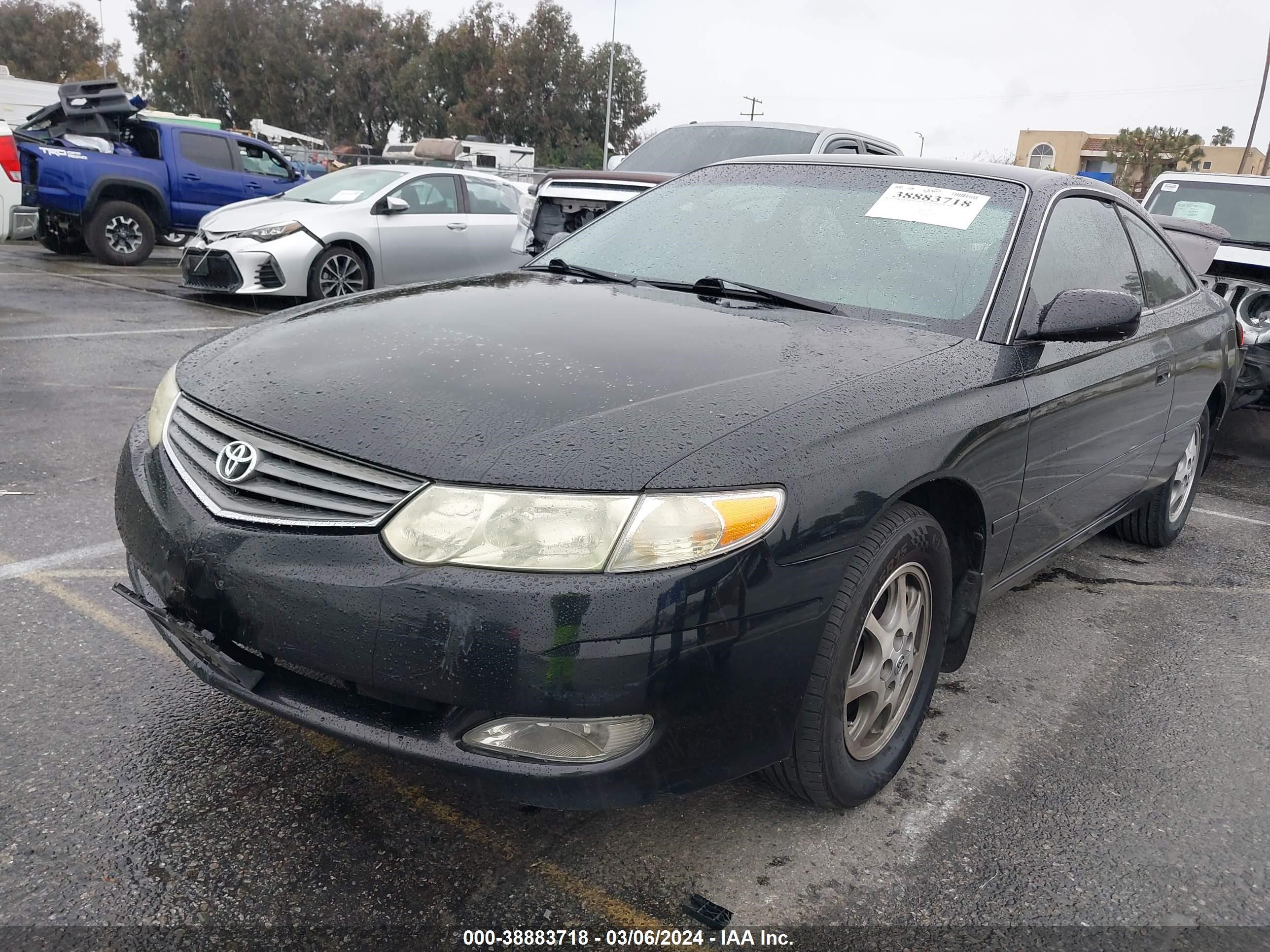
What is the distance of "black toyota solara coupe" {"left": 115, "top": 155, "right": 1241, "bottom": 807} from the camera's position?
190 centimetres

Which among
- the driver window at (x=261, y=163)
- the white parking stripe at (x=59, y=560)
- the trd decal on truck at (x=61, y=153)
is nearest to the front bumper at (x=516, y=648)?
the white parking stripe at (x=59, y=560)

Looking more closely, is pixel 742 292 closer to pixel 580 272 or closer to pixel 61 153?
pixel 580 272

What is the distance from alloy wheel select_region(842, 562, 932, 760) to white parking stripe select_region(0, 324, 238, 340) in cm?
588

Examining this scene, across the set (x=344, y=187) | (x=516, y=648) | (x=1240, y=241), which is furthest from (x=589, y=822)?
(x=344, y=187)

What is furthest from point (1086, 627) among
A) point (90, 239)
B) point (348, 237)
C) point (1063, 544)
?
point (90, 239)

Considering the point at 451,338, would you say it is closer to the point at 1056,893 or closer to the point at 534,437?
the point at 534,437

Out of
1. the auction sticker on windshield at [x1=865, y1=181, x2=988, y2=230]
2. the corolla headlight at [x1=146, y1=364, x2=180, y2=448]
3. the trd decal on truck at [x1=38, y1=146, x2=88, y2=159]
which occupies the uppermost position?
the auction sticker on windshield at [x1=865, y1=181, x2=988, y2=230]

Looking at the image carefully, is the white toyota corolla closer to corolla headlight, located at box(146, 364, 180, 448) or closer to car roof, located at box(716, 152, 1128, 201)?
car roof, located at box(716, 152, 1128, 201)

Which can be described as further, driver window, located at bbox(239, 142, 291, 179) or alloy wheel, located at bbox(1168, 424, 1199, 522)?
driver window, located at bbox(239, 142, 291, 179)

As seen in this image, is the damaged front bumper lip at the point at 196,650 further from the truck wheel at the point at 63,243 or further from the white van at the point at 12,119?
the truck wheel at the point at 63,243

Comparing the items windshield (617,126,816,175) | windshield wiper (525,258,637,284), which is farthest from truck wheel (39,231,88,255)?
windshield wiper (525,258,637,284)

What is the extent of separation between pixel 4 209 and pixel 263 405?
8.56m

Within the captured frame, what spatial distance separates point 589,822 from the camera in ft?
7.88

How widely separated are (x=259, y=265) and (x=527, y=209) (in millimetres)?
2450
